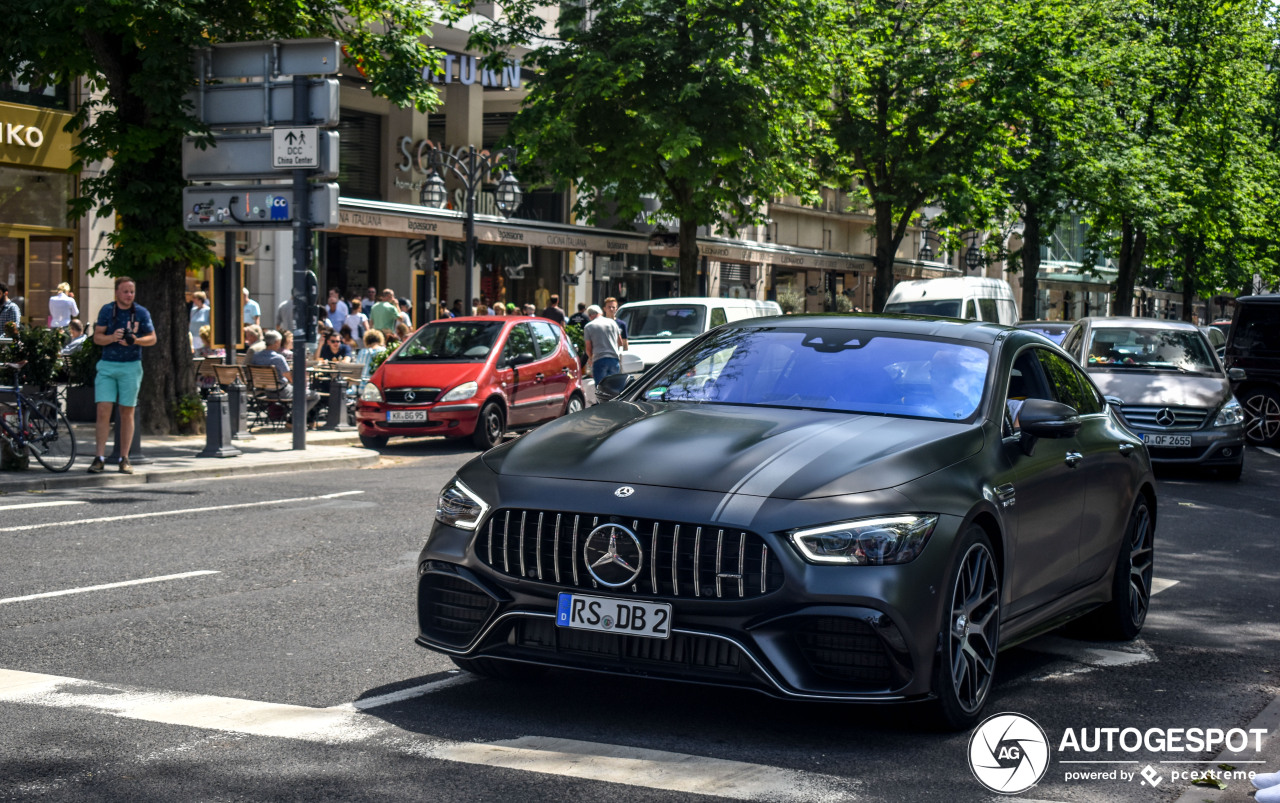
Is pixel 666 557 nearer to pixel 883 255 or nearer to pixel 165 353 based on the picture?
pixel 165 353

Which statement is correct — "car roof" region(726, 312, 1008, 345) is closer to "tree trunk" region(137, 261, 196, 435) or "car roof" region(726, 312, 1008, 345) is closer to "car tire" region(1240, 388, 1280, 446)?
"tree trunk" region(137, 261, 196, 435)

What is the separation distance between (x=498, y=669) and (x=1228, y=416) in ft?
39.9

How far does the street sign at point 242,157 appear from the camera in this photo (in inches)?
684

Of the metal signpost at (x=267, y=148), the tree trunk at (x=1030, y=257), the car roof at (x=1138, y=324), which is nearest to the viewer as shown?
the car roof at (x=1138, y=324)

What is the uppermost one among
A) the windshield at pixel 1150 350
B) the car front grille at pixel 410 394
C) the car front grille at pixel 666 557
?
the windshield at pixel 1150 350

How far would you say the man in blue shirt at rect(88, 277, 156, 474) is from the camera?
1446cm

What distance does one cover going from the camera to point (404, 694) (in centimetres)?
586

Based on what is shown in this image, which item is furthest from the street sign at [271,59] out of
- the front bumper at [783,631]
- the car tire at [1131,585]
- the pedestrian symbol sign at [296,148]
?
the front bumper at [783,631]

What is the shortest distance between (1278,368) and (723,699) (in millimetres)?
17300

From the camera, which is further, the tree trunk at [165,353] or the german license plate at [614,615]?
the tree trunk at [165,353]

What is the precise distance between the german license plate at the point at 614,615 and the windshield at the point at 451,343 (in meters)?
13.9

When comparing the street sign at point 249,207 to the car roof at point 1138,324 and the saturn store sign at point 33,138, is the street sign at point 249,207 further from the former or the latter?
the car roof at point 1138,324

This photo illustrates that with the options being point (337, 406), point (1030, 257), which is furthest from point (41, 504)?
point (1030, 257)

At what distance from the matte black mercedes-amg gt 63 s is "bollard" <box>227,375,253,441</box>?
12.7m
